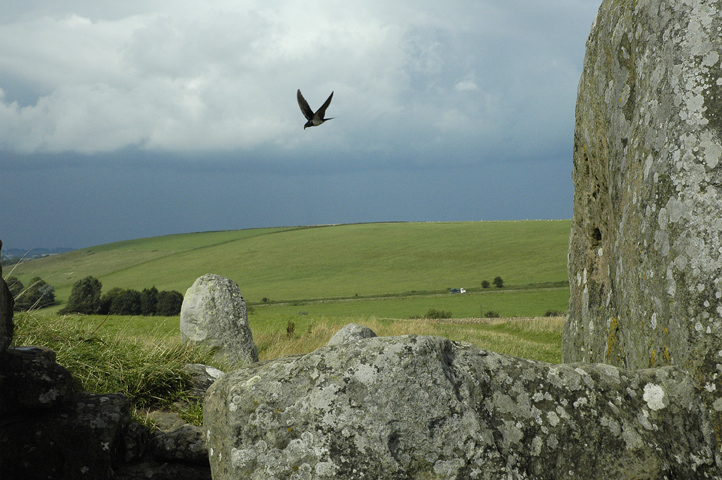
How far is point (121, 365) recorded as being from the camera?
819 cm

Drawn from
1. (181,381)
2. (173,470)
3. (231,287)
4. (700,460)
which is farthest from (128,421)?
(231,287)

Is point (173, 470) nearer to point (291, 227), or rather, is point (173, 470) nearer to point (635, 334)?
point (635, 334)

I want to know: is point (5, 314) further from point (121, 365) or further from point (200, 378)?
point (200, 378)

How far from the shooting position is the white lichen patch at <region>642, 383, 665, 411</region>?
11.5 feet

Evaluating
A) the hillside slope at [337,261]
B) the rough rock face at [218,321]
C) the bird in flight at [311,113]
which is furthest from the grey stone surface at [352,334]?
the hillside slope at [337,261]

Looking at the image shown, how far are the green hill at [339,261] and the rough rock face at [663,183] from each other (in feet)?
162

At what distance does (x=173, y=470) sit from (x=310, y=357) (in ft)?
9.75

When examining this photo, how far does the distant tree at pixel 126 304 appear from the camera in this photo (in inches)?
1460

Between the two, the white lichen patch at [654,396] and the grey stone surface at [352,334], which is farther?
the grey stone surface at [352,334]

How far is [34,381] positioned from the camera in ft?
16.7

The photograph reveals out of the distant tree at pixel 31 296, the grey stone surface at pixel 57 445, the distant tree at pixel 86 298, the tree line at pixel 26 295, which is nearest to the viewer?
the grey stone surface at pixel 57 445

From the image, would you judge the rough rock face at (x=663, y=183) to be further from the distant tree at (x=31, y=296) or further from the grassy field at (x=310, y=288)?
the distant tree at (x=31, y=296)

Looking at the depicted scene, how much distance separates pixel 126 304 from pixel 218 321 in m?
27.1

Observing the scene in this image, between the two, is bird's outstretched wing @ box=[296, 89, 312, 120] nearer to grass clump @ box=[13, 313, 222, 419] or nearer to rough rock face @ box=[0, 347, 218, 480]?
grass clump @ box=[13, 313, 222, 419]
